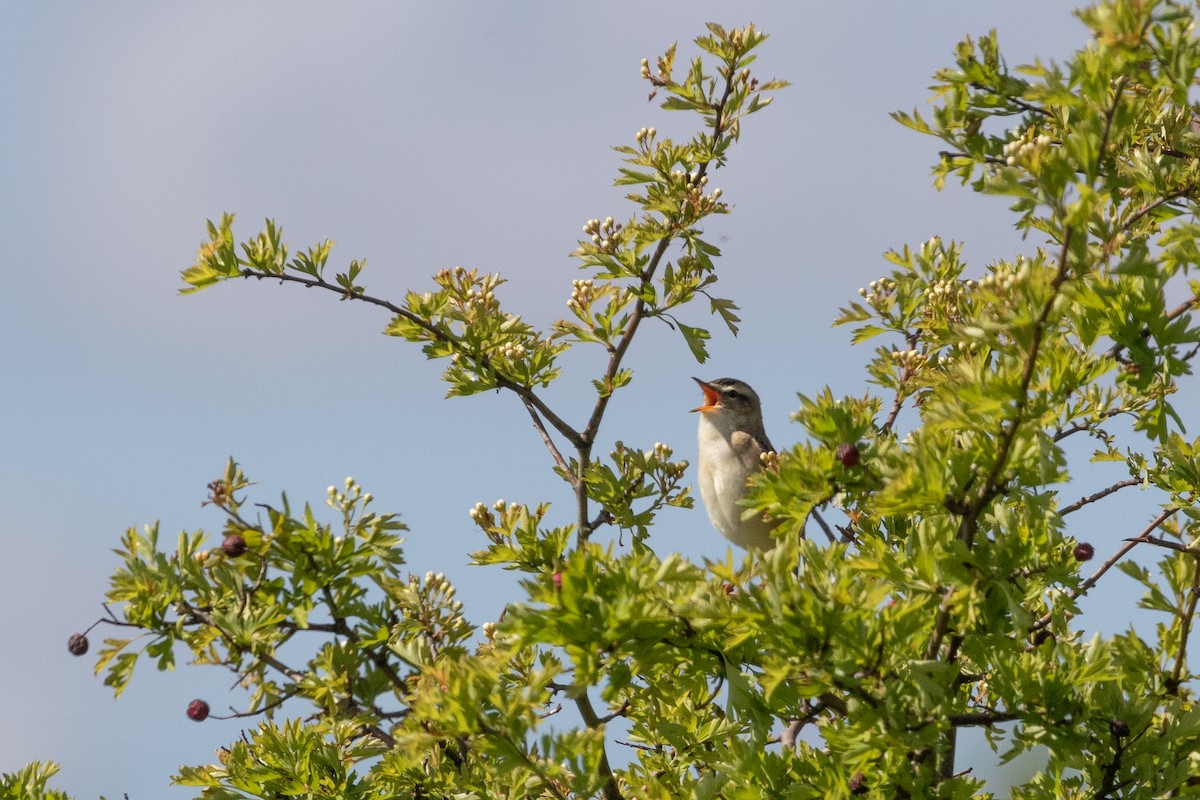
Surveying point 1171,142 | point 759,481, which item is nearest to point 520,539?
point 759,481

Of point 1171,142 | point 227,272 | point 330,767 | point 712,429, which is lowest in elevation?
point 330,767

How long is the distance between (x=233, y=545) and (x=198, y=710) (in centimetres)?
125

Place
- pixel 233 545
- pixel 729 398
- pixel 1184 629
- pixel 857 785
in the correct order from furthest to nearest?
1. pixel 729 398
2. pixel 1184 629
3. pixel 233 545
4. pixel 857 785

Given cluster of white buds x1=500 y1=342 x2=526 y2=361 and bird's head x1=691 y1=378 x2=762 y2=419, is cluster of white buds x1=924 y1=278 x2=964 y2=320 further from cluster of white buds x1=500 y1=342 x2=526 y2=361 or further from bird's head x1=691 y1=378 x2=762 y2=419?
bird's head x1=691 y1=378 x2=762 y2=419

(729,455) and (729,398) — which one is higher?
(729,398)

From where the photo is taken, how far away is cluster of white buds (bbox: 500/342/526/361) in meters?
6.70

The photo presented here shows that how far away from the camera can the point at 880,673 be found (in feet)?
13.4

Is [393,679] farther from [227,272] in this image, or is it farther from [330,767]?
[227,272]

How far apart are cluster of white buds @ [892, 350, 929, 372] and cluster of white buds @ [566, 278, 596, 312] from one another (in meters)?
1.63

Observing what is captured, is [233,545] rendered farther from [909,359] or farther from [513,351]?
[909,359]

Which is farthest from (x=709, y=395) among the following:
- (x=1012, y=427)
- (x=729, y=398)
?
(x=1012, y=427)

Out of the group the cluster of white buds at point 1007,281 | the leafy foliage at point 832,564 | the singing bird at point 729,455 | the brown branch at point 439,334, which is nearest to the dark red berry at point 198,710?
the leafy foliage at point 832,564

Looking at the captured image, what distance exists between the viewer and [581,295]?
263 inches

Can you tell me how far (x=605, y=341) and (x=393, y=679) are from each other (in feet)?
7.03
